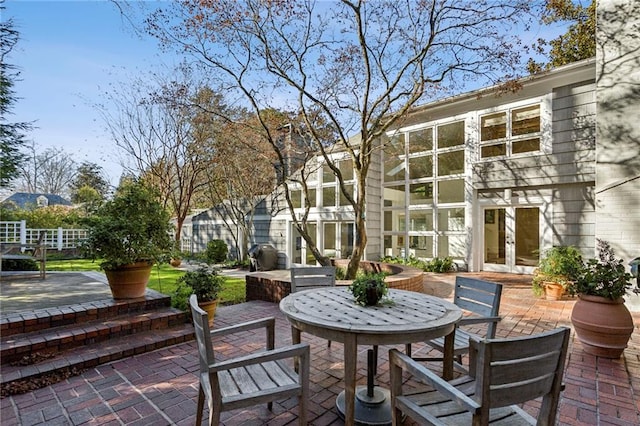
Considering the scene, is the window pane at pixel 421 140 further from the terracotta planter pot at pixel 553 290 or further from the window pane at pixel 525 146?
the terracotta planter pot at pixel 553 290

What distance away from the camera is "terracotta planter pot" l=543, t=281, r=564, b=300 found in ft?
19.4

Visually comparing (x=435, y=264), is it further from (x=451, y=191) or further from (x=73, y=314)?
(x=73, y=314)

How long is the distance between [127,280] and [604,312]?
558 cm

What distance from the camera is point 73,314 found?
12.1 ft

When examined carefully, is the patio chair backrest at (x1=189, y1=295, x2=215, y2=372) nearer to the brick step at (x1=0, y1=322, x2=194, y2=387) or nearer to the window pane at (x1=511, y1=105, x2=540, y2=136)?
the brick step at (x1=0, y1=322, x2=194, y2=387)

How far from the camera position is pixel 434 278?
27.3ft

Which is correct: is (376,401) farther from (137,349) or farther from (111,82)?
(111,82)

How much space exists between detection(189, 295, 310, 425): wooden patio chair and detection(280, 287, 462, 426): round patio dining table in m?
0.24

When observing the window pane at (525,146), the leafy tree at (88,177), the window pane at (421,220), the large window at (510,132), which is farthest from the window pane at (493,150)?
the leafy tree at (88,177)

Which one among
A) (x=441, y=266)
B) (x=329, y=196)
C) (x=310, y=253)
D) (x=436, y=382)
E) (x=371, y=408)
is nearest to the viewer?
(x=436, y=382)

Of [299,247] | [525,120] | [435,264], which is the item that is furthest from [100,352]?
[525,120]

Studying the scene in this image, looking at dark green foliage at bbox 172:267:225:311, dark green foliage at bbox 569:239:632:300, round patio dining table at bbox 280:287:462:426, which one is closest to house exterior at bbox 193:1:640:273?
dark green foliage at bbox 569:239:632:300

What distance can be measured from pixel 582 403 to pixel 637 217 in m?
4.03

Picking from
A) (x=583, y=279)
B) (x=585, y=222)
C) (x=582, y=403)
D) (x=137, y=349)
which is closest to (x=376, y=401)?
(x=582, y=403)
